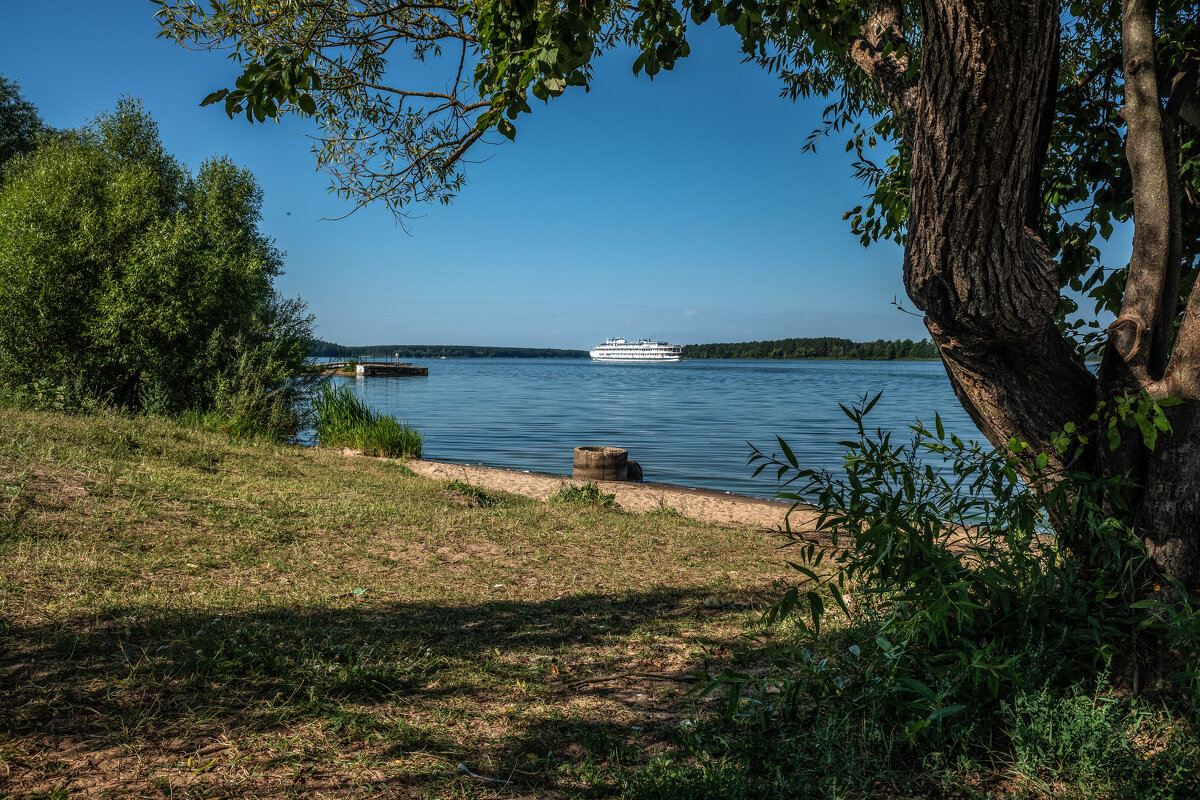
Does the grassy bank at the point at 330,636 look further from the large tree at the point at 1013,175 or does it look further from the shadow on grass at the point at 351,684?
the large tree at the point at 1013,175

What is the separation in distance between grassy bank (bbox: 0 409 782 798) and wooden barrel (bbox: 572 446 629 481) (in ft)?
12.2

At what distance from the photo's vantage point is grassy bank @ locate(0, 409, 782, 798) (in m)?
2.54

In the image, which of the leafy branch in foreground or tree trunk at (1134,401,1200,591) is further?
tree trunk at (1134,401,1200,591)

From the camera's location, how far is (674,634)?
411 centimetres

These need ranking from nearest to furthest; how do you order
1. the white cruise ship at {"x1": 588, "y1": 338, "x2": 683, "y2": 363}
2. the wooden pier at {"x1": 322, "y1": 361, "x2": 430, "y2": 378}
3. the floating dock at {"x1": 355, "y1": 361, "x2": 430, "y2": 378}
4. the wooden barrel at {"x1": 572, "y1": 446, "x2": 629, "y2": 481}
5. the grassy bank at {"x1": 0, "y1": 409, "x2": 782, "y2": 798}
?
the grassy bank at {"x1": 0, "y1": 409, "x2": 782, "y2": 798} → the wooden barrel at {"x1": 572, "y1": 446, "x2": 629, "y2": 481} → the wooden pier at {"x1": 322, "y1": 361, "x2": 430, "y2": 378} → the floating dock at {"x1": 355, "y1": 361, "x2": 430, "y2": 378} → the white cruise ship at {"x1": 588, "y1": 338, "x2": 683, "y2": 363}

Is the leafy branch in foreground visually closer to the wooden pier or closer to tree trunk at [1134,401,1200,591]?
tree trunk at [1134,401,1200,591]

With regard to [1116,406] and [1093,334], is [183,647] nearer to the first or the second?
Result: [1116,406]

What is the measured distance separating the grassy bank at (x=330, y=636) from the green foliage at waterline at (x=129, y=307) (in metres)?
7.38

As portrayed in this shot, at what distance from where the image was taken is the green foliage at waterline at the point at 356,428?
13180mm

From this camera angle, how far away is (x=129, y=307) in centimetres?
1375

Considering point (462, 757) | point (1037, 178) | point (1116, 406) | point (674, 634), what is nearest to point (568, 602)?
point (674, 634)

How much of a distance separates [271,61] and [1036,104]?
9.68 feet

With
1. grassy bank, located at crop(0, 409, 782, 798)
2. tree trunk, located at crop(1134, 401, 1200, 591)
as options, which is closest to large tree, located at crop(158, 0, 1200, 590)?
tree trunk, located at crop(1134, 401, 1200, 591)

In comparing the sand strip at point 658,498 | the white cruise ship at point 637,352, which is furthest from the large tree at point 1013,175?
the white cruise ship at point 637,352
